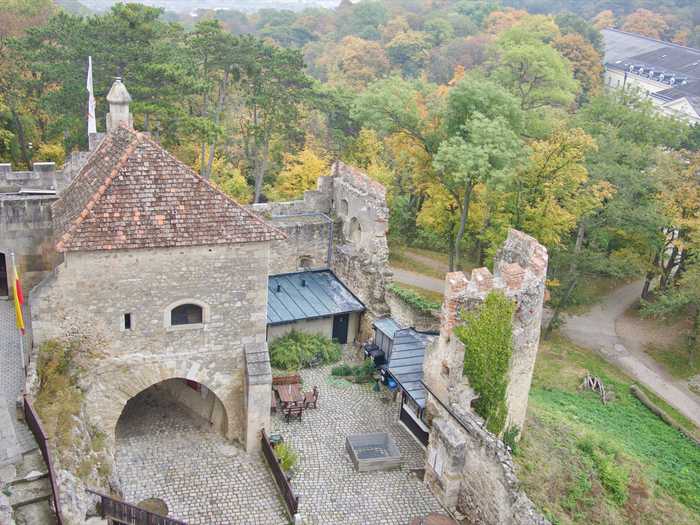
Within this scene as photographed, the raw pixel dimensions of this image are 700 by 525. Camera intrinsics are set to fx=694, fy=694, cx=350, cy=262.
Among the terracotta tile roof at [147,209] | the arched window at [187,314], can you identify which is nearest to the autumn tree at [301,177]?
the terracotta tile roof at [147,209]

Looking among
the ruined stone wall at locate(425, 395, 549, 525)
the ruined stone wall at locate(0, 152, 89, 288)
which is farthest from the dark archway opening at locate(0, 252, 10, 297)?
the ruined stone wall at locate(425, 395, 549, 525)

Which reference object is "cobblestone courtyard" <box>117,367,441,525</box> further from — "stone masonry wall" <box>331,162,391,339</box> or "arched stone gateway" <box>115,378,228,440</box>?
"stone masonry wall" <box>331,162,391,339</box>

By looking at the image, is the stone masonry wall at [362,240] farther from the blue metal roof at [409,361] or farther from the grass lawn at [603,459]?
the grass lawn at [603,459]

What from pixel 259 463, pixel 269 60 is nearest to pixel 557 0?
pixel 269 60

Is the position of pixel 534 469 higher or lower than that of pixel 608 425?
higher

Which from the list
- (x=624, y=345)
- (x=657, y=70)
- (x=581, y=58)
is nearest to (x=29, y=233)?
(x=624, y=345)

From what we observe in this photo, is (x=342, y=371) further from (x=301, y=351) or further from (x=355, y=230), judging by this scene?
(x=355, y=230)

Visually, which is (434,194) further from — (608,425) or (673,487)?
(673,487)
